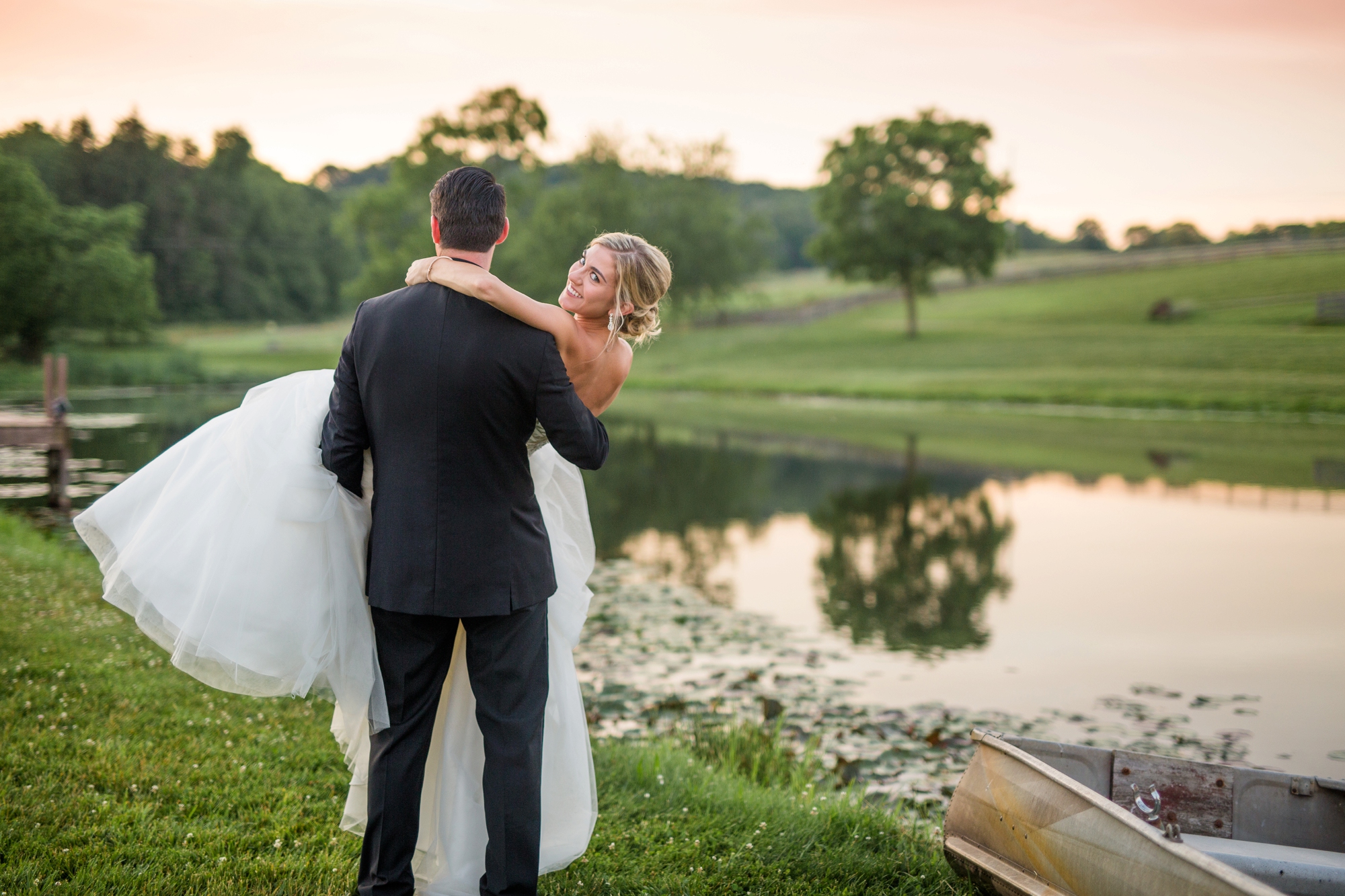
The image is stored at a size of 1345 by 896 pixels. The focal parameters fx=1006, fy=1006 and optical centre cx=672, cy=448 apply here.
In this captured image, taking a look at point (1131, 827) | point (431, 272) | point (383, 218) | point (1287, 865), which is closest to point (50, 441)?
point (431, 272)

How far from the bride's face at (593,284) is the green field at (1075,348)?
103 feet

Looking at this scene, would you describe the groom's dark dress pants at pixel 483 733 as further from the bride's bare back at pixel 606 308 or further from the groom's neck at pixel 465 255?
the groom's neck at pixel 465 255

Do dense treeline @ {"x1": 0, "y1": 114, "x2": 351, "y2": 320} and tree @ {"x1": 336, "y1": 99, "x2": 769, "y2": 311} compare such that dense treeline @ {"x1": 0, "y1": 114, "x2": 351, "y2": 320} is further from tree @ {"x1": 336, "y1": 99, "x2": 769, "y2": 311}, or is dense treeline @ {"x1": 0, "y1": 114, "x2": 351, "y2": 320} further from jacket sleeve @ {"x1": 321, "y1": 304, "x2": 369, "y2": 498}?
jacket sleeve @ {"x1": 321, "y1": 304, "x2": 369, "y2": 498}

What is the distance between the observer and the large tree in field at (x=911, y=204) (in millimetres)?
52031

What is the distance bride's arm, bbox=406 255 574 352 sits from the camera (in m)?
2.99

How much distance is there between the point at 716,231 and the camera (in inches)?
2341

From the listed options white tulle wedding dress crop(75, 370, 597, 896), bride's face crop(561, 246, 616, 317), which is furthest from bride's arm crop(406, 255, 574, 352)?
white tulle wedding dress crop(75, 370, 597, 896)

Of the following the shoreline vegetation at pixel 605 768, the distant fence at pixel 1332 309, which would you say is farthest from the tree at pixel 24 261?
the distant fence at pixel 1332 309

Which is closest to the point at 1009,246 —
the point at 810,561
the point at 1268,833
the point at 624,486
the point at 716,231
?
the point at 716,231

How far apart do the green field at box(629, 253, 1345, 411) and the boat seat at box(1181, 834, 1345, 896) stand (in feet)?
98.3

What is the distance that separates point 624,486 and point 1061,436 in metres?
13.2

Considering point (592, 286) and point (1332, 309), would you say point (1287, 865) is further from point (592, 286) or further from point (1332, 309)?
point (1332, 309)

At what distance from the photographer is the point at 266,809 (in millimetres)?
4523

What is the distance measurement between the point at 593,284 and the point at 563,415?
501 mm
